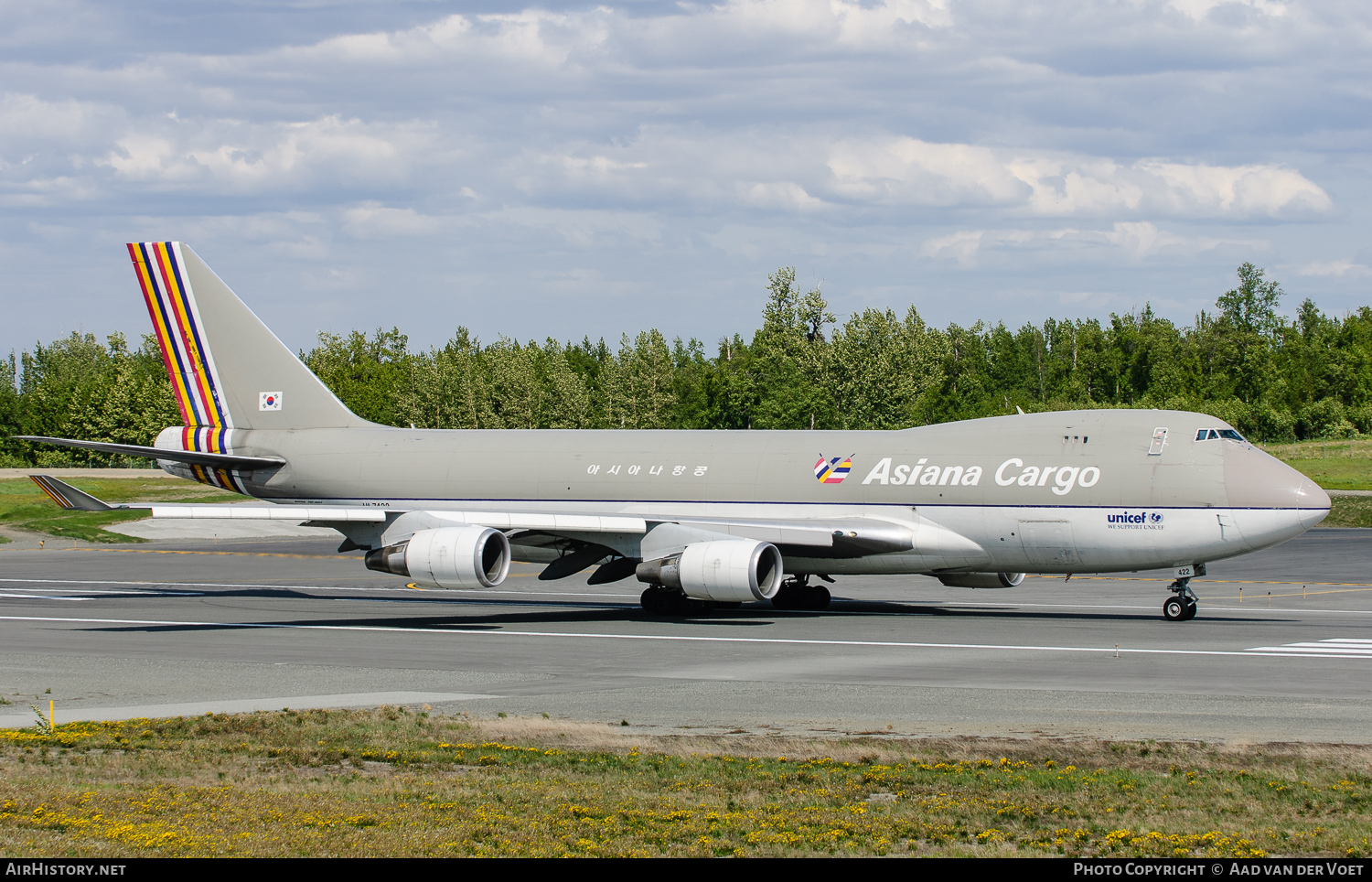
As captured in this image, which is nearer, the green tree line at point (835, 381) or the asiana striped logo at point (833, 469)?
the asiana striped logo at point (833, 469)

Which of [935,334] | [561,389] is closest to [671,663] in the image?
[561,389]

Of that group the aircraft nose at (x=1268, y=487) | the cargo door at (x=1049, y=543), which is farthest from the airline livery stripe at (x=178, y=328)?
the aircraft nose at (x=1268, y=487)

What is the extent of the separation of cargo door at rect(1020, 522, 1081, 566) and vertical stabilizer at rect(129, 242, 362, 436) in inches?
771

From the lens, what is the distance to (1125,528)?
29.3 meters

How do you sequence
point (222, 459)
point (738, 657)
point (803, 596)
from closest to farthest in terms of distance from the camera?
point (738, 657)
point (803, 596)
point (222, 459)

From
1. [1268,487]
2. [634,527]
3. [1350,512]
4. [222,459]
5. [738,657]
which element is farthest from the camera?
[1350,512]

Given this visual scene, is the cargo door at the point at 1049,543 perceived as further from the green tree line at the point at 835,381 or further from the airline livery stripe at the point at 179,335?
the green tree line at the point at 835,381

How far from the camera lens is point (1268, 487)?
1117 inches

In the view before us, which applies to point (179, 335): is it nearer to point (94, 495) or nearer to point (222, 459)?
point (222, 459)

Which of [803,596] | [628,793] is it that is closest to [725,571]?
[803,596]

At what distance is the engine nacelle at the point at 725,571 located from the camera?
95.8ft

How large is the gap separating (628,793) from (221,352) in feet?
97.7

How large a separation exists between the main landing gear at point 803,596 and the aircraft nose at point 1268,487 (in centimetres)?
1046
